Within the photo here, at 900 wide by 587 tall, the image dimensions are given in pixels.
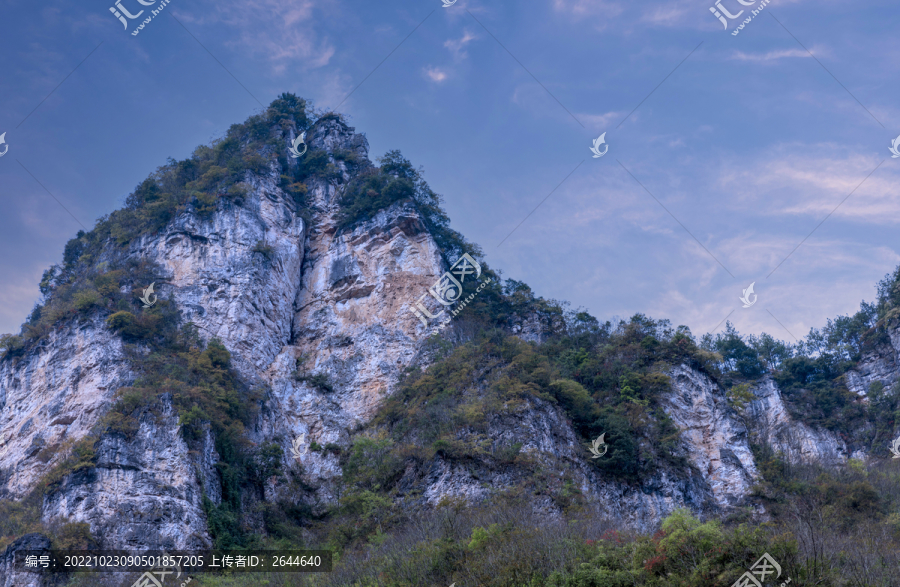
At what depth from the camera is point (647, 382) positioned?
108ft

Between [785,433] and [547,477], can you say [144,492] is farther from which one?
[785,433]

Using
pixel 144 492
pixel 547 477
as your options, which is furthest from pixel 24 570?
pixel 547 477

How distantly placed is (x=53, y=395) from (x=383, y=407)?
1497 cm

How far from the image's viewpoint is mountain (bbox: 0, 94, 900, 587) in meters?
21.3

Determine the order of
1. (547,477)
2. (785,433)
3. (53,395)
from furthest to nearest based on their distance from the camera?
1. (785,433)
2. (53,395)
3. (547,477)

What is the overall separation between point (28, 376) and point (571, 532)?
27.0m

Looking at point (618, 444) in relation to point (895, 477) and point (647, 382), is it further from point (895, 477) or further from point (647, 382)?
point (895, 477)

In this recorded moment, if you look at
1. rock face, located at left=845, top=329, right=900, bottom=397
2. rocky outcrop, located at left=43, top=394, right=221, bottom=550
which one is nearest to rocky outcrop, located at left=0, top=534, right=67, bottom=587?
rocky outcrop, located at left=43, top=394, right=221, bottom=550

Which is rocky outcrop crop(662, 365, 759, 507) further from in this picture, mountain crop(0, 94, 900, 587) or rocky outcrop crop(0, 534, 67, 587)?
rocky outcrop crop(0, 534, 67, 587)

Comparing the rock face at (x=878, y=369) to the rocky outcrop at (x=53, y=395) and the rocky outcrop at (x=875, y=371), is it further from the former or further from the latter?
the rocky outcrop at (x=53, y=395)
